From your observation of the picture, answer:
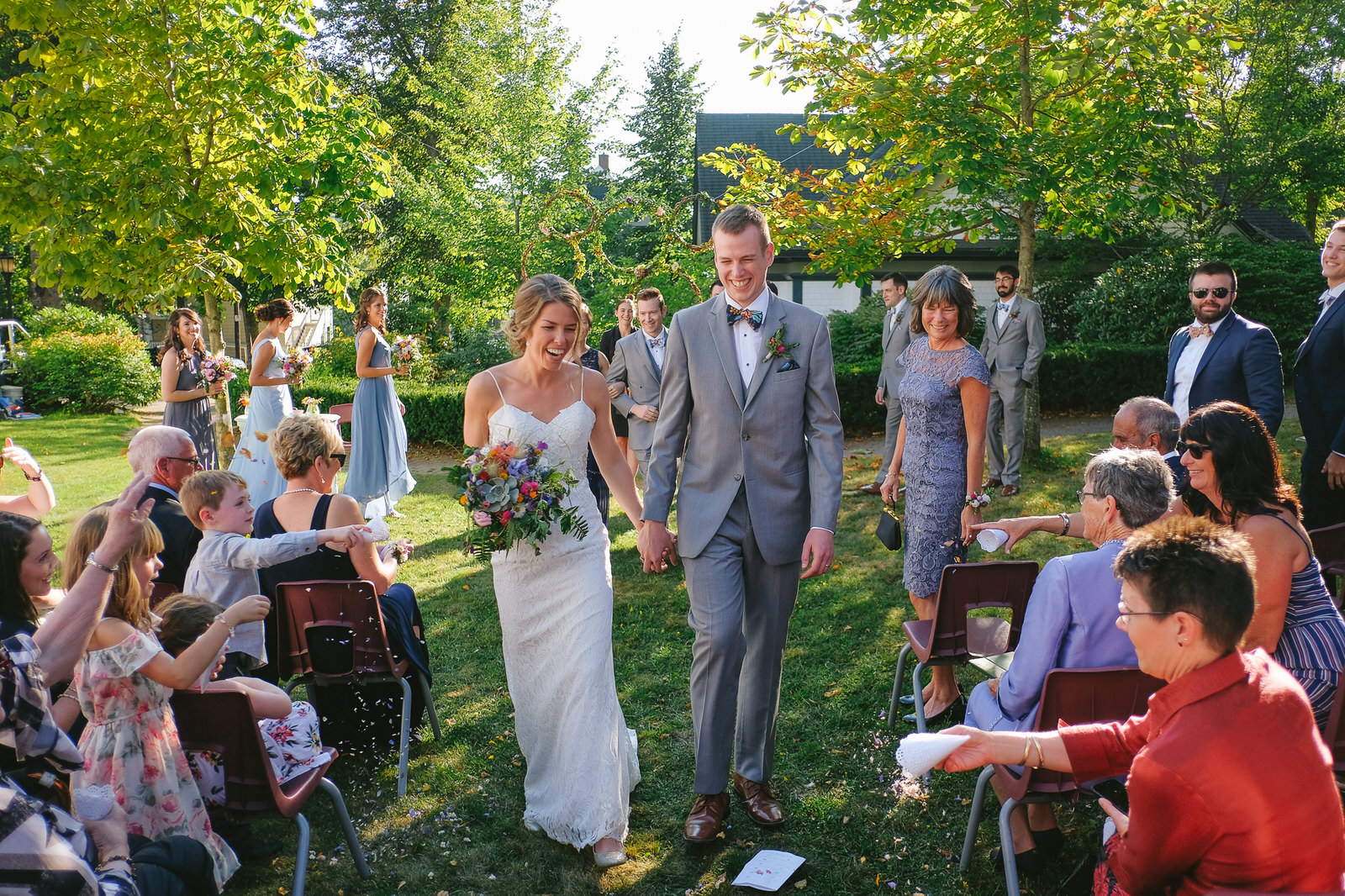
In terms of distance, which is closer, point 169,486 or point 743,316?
point 743,316

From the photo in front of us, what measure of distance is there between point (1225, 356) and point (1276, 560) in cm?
333

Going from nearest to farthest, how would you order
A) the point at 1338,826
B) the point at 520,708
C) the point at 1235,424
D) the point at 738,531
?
the point at 1338,826
the point at 1235,424
the point at 738,531
the point at 520,708

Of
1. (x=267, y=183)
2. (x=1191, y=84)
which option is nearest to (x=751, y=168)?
(x=1191, y=84)

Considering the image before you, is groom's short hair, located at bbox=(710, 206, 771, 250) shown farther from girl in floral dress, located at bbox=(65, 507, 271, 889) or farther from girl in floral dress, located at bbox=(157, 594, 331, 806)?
girl in floral dress, located at bbox=(157, 594, 331, 806)

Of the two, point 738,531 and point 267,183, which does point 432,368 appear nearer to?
point 267,183

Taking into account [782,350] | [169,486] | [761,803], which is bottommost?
[761,803]

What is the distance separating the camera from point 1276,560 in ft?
10.4

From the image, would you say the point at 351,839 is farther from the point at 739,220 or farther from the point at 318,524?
the point at 739,220

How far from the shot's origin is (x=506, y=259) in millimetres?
19438

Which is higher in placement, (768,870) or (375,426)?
(375,426)

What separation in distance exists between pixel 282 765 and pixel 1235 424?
13.0 ft

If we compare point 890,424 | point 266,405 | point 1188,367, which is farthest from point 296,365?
point 1188,367

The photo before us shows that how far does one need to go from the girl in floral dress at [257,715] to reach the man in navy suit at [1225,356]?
5752mm

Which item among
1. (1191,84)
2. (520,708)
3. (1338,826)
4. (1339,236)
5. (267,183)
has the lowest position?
(520,708)
